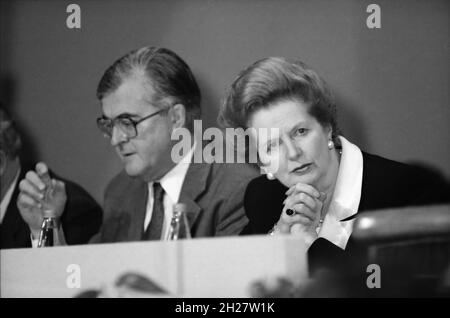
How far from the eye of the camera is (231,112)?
120 inches

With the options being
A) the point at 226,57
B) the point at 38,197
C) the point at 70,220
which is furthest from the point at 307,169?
the point at 38,197

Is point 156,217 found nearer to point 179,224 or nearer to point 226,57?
point 179,224

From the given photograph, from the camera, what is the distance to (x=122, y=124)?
10.6 ft

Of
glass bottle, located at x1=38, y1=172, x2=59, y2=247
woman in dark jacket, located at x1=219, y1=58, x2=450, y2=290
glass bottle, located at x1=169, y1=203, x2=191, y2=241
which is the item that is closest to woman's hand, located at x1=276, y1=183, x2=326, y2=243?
woman in dark jacket, located at x1=219, y1=58, x2=450, y2=290

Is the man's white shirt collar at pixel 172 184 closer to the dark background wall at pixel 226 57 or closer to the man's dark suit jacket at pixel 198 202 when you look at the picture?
the man's dark suit jacket at pixel 198 202

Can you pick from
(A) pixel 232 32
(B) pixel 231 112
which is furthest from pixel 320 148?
(A) pixel 232 32

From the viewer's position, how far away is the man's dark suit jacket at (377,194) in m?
2.85

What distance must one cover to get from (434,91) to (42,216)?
148 cm

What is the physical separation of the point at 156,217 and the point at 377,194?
0.79 metres

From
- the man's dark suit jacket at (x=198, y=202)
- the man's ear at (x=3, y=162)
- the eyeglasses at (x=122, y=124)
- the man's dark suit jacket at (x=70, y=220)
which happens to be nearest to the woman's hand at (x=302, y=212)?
the man's dark suit jacket at (x=198, y=202)

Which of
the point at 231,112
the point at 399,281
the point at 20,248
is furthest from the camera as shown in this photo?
the point at 20,248

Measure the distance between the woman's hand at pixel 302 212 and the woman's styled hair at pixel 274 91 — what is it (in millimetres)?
207
